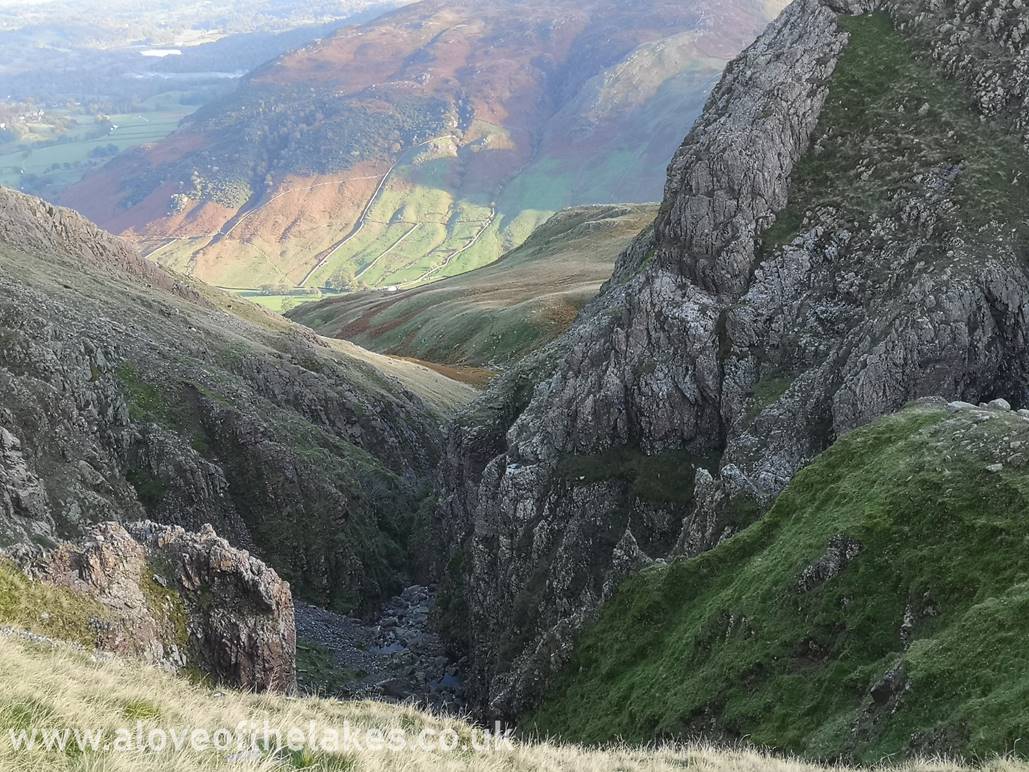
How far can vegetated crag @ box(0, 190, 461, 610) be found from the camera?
195 ft

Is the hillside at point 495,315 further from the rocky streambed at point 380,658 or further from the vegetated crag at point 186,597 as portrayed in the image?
the vegetated crag at point 186,597

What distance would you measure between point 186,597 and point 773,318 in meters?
38.0

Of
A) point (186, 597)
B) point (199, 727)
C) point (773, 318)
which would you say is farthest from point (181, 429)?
point (199, 727)

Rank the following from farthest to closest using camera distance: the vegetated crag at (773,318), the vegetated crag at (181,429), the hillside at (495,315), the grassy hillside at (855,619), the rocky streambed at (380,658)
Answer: the hillside at (495,315), the vegetated crag at (181,429), the rocky streambed at (380,658), the vegetated crag at (773,318), the grassy hillside at (855,619)

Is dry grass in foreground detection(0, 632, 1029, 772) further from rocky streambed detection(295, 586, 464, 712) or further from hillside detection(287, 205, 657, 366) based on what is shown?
hillside detection(287, 205, 657, 366)

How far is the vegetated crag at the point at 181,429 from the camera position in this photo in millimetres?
59312

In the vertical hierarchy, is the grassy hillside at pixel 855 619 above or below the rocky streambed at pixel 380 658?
above

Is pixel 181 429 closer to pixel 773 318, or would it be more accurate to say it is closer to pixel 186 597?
pixel 186 597

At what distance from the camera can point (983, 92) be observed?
54.6 meters

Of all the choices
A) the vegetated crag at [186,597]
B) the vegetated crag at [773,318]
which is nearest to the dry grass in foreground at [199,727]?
the vegetated crag at [186,597]

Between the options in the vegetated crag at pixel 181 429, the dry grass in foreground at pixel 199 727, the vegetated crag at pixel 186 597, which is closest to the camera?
the dry grass in foreground at pixel 199 727

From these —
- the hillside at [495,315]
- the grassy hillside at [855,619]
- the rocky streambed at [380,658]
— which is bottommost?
the rocky streambed at [380,658]

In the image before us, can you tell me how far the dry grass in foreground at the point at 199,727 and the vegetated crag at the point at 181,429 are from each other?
31.3m

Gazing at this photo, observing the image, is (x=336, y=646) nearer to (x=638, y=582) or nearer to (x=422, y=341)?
(x=638, y=582)
